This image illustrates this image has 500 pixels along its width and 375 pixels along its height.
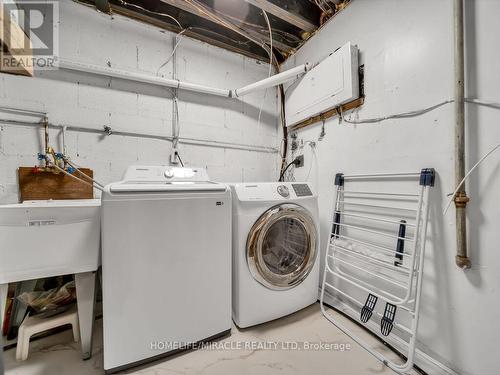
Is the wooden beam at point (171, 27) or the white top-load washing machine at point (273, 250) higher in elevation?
the wooden beam at point (171, 27)

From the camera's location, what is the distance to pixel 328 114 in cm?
179

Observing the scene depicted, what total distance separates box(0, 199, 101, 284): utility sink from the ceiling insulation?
5.21 ft

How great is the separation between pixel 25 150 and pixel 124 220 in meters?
1.15

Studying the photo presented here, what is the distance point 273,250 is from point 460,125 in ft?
4.09

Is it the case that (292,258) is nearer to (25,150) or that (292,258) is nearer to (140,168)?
(140,168)

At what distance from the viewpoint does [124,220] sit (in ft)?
3.27

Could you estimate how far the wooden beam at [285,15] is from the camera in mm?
1619

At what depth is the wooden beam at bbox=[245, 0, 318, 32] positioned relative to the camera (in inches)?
63.7

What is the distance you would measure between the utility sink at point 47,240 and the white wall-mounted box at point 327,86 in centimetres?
176

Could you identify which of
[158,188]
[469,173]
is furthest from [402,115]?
[158,188]

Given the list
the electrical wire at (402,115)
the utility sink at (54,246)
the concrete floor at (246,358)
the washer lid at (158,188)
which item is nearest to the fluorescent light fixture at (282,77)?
the electrical wire at (402,115)

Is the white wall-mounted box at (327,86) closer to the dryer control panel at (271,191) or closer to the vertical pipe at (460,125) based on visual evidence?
the vertical pipe at (460,125)

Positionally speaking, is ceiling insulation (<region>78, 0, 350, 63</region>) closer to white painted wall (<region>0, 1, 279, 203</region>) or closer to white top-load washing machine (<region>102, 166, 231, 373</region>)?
white painted wall (<region>0, 1, 279, 203</region>)

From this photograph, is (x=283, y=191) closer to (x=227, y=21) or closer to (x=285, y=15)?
(x=285, y=15)
